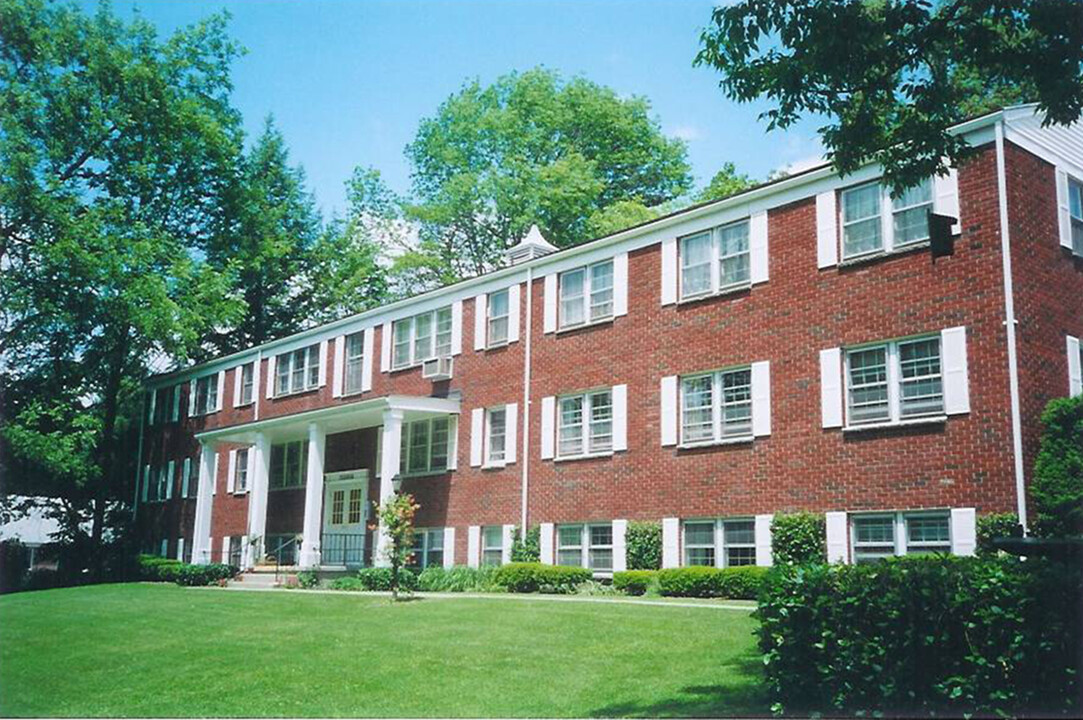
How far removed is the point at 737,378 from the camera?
21188 mm

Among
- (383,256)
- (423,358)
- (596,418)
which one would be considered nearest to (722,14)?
(596,418)

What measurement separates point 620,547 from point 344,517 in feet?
41.6

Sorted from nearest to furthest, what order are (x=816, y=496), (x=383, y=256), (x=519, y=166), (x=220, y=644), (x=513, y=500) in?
(x=220, y=644), (x=816, y=496), (x=513, y=500), (x=519, y=166), (x=383, y=256)

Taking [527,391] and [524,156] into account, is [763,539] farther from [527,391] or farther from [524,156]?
[524,156]

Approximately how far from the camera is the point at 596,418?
79.5ft

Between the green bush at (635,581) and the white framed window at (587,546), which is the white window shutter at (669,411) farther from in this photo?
the green bush at (635,581)

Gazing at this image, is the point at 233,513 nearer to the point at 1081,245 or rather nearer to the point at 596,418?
the point at 596,418

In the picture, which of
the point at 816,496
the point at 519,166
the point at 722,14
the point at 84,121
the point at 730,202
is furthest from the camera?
the point at 519,166

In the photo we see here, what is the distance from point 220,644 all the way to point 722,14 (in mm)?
11014

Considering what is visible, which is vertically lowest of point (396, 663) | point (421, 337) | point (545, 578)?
point (396, 663)

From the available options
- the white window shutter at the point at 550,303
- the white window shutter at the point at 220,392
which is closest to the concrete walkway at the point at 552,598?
the white window shutter at the point at 550,303

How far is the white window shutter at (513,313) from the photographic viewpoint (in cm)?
2689

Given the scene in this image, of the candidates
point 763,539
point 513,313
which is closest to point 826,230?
point 763,539

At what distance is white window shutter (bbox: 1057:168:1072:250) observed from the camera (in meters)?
18.6
